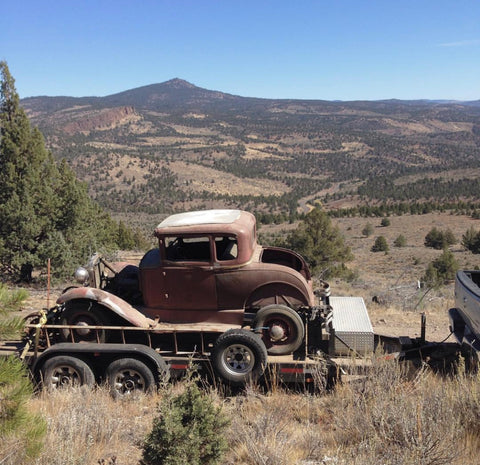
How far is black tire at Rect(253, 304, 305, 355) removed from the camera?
18.8 ft

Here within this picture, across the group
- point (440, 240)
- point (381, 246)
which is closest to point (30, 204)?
point (381, 246)

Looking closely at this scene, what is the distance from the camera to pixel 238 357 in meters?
5.60

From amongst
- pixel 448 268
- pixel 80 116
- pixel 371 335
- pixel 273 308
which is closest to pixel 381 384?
pixel 371 335

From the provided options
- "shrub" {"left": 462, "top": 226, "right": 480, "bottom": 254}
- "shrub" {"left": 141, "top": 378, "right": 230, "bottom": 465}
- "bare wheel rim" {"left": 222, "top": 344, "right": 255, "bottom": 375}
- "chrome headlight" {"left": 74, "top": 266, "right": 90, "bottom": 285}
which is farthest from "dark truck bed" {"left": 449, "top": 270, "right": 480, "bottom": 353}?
"shrub" {"left": 462, "top": 226, "right": 480, "bottom": 254}

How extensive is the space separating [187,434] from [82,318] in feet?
10.3

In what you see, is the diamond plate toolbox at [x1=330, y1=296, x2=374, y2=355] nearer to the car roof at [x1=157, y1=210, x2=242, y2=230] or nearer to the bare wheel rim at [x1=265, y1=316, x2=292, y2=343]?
the bare wheel rim at [x1=265, y1=316, x2=292, y2=343]

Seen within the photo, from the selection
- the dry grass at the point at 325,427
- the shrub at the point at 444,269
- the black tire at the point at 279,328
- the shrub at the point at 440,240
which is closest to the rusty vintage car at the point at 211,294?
the black tire at the point at 279,328

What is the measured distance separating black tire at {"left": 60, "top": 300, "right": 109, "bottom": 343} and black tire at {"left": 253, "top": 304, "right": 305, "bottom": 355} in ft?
6.82

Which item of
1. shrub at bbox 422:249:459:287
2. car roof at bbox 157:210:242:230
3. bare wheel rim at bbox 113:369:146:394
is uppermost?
car roof at bbox 157:210:242:230

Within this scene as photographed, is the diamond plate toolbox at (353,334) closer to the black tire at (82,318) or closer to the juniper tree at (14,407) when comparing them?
the black tire at (82,318)

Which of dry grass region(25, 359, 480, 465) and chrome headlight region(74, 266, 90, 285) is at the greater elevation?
chrome headlight region(74, 266, 90, 285)

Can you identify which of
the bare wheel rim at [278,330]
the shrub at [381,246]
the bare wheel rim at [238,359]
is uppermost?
the bare wheel rim at [278,330]

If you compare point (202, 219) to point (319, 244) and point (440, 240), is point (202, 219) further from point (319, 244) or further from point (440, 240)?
point (440, 240)

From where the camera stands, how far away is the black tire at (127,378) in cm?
551
